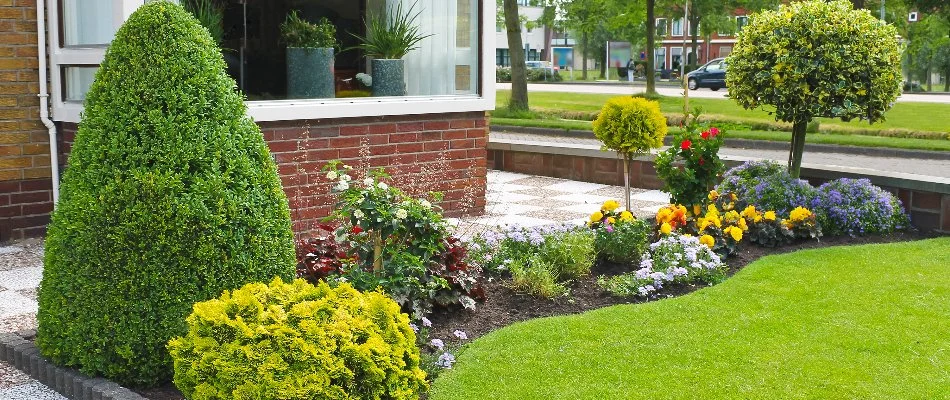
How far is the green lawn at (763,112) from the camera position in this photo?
2195 centimetres

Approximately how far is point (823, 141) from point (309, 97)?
39.4 feet

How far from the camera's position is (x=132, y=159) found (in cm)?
452

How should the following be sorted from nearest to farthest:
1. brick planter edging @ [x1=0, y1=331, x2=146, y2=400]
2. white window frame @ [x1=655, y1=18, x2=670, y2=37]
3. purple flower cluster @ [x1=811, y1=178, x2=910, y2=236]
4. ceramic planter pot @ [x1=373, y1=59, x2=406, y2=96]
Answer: brick planter edging @ [x1=0, y1=331, x2=146, y2=400]
purple flower cluster @ [x1=811, y1=178, x2=910, y2=236]
ceramic planter pot @ [x1=373, y1=59, x2=406, y2=96]
white window frame @ [x1=655, y1=18, x2=670, y2=37]

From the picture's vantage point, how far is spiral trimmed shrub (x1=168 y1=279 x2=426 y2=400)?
402 centimetres

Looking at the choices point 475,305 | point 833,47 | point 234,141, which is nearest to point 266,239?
point 234,141

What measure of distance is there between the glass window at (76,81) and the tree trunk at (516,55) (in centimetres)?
1583

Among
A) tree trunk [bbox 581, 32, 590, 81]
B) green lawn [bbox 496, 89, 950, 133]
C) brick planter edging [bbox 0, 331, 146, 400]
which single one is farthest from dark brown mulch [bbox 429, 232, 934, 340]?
tree trunk [bbox 581, 32, 590, 81]

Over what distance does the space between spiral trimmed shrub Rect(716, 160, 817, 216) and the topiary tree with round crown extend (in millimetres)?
523

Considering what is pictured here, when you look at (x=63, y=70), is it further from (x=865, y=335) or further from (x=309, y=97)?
(x=865, y=335)

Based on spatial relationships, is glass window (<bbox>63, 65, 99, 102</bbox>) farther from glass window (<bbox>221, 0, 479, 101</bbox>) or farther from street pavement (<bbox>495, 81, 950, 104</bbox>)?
street pavement (<bbox>495, 81, 950, 104</bbox>)

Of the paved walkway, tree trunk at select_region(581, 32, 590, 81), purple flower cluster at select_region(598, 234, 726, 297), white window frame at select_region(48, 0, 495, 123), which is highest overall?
tree trunk at select_region(581, 32, 590, 81)

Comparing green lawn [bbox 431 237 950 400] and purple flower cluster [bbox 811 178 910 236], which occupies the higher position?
purple flower cluster [bbox 811 178 910 236]

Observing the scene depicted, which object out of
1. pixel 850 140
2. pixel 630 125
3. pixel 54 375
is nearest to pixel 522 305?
pixel 54 375

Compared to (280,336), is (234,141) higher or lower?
higher
